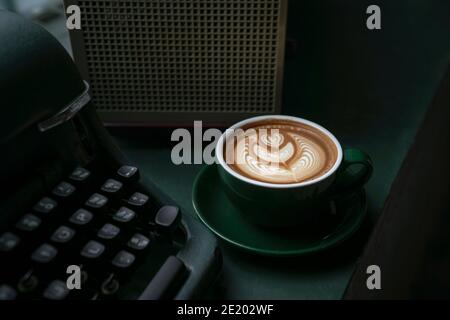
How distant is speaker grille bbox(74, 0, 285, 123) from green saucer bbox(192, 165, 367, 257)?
126 millimetres

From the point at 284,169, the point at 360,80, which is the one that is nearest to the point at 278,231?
the point at 284,169

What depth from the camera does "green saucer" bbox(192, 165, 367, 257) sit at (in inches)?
25.9

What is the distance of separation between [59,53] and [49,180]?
13 cm

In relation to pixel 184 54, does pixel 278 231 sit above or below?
below

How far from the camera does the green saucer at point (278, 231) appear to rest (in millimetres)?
657

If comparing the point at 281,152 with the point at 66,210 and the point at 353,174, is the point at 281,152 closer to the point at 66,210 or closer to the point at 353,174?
the point at 353,174

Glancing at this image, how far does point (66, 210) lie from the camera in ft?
1.94

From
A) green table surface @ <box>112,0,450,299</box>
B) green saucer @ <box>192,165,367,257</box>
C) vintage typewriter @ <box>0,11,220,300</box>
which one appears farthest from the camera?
green table surface @ <box>112,0,450,299</box>

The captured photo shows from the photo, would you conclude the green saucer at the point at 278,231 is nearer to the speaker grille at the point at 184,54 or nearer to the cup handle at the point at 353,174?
the cup handle at the point at 353,174

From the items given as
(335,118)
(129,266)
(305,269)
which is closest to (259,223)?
(305,269)

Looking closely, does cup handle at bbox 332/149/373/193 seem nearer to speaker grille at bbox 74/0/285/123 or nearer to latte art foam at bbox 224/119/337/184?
latte art foam at bbox 224/119/337/184

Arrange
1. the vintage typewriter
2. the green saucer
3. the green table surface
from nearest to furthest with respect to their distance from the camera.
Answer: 1. the vintage typewriter
2. the green saucer
3. the green table surface

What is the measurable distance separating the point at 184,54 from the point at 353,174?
26 cm

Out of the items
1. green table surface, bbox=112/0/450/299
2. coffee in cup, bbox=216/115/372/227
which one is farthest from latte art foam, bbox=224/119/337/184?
green table surface, bbox=112/0/450/299
